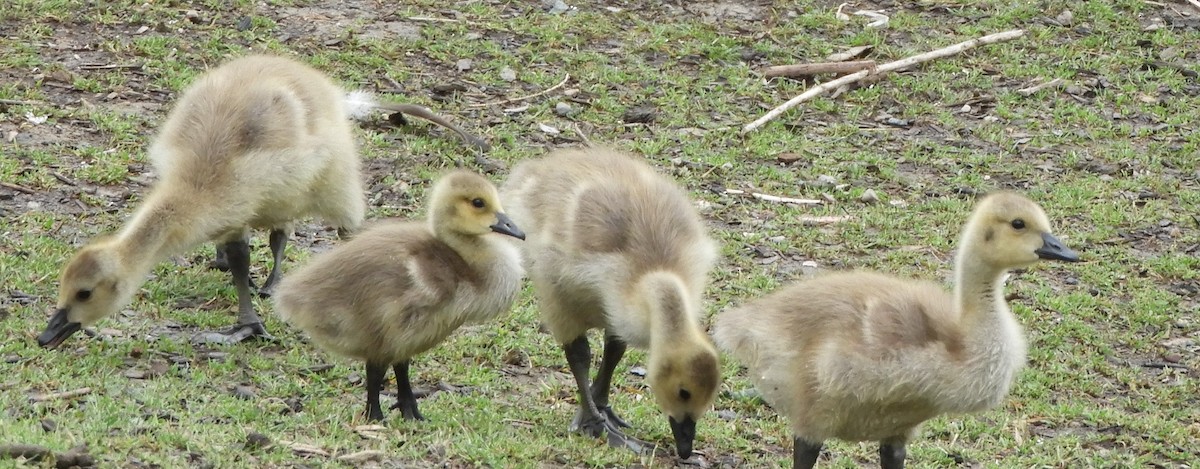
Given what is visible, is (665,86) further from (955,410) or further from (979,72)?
(955,410)

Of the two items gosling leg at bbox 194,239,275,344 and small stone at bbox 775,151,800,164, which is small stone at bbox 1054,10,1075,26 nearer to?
small stone at bbox 775,151,800,164

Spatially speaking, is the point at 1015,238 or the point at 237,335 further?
the point at 237,335

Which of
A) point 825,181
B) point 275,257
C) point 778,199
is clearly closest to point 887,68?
point 825,181

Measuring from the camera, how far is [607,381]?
671 cm

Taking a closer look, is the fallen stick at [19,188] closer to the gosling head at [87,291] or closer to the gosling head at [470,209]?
the gosling head at [87,291]

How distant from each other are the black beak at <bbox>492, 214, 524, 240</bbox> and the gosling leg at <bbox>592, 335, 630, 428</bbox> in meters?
0.74

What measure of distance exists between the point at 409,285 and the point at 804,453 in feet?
5.35

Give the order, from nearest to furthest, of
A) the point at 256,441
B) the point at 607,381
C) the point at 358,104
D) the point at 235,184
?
the point at 256,441 → the point at 607,381 → the point at 235,184 → the point at 358,104

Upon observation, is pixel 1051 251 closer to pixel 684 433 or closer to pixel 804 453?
pixel 804 453

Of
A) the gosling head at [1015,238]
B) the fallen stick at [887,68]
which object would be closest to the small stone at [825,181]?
the fallen stick at [887,68]

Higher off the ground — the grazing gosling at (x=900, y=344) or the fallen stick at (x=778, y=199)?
the grazing gosling at (x=900, y=344)

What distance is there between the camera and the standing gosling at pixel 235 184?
6582mm

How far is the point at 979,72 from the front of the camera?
12016mm

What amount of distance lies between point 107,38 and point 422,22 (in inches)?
92.9
